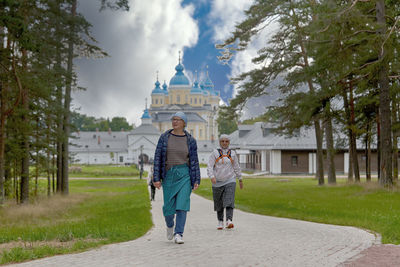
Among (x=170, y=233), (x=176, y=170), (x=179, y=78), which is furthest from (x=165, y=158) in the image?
(x=179, y=78)

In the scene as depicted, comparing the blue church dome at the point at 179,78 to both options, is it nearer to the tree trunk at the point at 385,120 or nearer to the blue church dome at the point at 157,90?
the blue church dome at the point at 157,90

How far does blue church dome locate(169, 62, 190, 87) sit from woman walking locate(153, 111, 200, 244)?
12677cm

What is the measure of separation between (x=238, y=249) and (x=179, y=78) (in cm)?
12869

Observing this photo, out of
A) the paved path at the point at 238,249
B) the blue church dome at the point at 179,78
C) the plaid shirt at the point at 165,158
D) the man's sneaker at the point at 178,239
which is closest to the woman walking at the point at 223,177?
the paved path at the point at 238,249

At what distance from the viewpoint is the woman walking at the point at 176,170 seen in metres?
7.57

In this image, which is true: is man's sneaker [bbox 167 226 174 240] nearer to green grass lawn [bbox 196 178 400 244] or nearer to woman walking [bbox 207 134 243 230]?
woman walking [bbox 207 134 243 230]

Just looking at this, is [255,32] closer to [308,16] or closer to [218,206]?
[308,16]

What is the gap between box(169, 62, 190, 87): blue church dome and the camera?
133625 millimetres

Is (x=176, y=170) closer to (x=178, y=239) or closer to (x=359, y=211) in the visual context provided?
(x=178, y=239)

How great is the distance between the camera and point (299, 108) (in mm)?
20312

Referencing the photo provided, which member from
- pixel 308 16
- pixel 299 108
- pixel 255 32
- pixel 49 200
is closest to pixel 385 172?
pixel 299 108

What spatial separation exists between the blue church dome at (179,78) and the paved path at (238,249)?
12552cm

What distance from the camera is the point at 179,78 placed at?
134250mm

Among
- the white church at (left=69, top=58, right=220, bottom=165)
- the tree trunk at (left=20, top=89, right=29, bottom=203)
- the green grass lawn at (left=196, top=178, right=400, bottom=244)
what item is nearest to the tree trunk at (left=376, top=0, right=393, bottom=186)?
the green grass lawn at (left=196, top=178, right=400, bottom=244)
